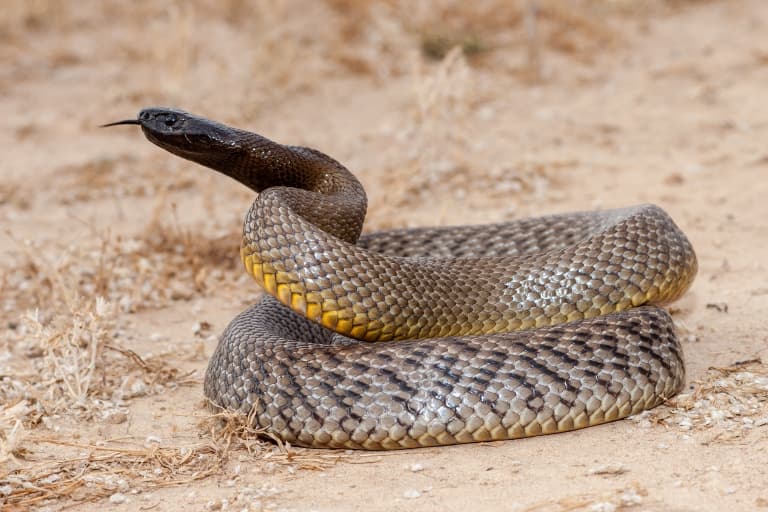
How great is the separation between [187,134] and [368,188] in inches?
155

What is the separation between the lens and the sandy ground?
457 cm

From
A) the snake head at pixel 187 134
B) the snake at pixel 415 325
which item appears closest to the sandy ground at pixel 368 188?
the snake at pixel 415 325

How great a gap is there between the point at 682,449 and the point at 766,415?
0.55m

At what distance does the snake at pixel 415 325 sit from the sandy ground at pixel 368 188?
17 centimetres

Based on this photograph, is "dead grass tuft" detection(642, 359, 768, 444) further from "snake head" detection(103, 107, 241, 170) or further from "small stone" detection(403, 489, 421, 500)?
"snake head" detection(103, 107, 241, 170)

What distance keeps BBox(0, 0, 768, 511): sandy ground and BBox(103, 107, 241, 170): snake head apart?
96cm

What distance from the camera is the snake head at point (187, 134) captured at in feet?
18.2

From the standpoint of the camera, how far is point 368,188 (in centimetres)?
938

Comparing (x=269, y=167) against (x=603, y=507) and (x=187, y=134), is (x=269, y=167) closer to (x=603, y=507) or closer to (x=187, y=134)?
(x=187, y=134)

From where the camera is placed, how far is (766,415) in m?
4.87

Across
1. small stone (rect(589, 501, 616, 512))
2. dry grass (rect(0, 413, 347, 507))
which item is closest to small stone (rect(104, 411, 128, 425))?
dry grass (rect(0, 413, 347, 507))

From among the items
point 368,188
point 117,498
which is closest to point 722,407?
point 117,498

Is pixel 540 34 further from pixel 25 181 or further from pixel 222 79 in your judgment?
pixel 25 181

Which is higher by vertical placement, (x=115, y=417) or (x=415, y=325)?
(x=415, y=325)
